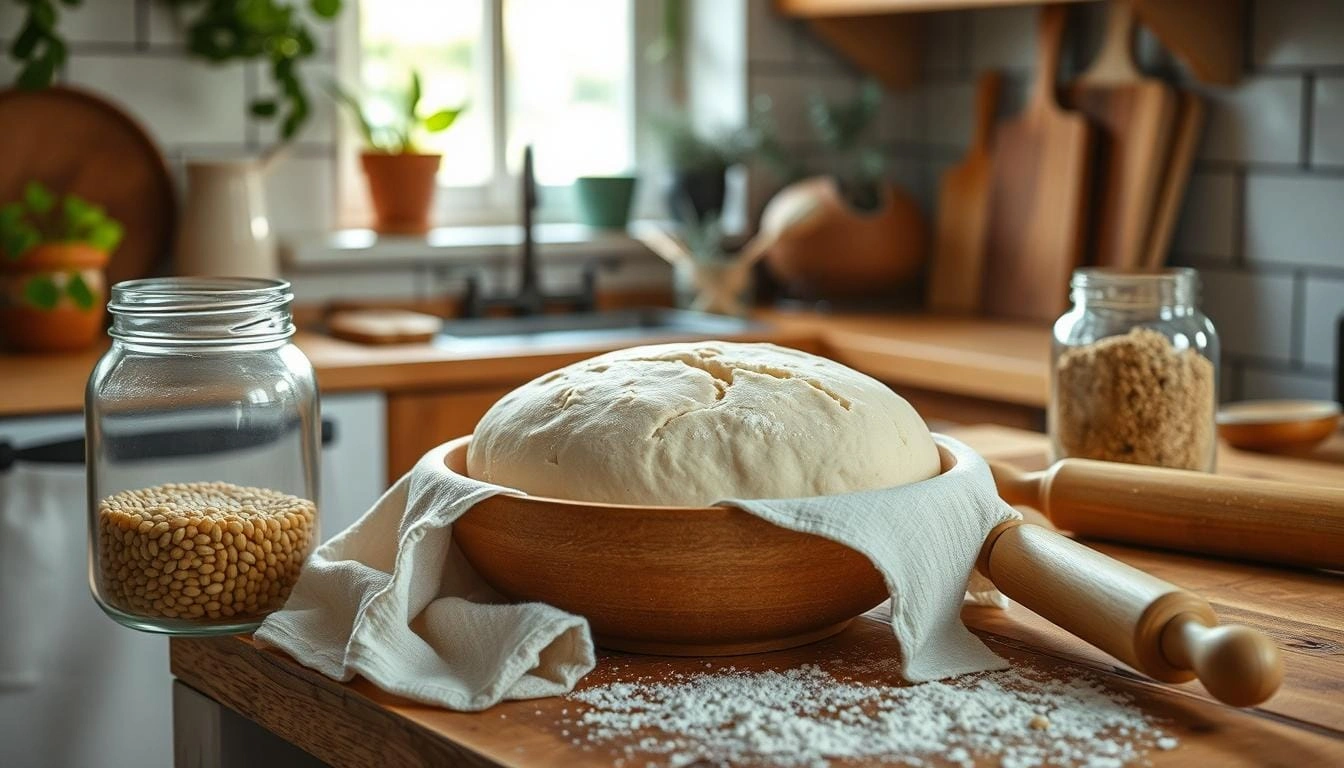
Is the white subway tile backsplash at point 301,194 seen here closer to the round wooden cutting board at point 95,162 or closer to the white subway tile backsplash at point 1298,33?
the round wooden cutting board at point 95,162

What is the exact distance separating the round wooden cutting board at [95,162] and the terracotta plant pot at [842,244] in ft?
3.56

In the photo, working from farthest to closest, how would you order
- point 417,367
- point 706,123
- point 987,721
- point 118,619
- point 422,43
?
point 706,123 → point 422,43 → point 417,367 → point 118,619 → point 987,721

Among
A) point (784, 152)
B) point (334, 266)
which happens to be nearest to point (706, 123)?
point (784, 152)

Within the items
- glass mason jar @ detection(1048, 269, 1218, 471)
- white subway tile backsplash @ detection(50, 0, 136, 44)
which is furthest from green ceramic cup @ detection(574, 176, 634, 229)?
glass mason jar @ detection(1048, 269, 1218, 471)

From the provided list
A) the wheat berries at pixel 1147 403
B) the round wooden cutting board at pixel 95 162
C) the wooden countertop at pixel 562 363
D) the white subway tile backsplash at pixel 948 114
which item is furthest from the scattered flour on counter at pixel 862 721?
the white subway tile backsplash at pixel 948 114

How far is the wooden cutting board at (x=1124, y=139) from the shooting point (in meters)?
2.50

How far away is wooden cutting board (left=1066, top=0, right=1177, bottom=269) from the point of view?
2498 mm

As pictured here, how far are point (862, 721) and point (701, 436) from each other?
0.60 ft

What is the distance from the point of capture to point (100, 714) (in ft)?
6.47

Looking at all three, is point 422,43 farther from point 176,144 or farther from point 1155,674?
point 1155,674

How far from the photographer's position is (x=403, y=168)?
8.90 ft

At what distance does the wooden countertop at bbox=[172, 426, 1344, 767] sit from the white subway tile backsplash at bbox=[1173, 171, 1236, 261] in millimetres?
1541

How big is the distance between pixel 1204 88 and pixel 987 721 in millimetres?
1984

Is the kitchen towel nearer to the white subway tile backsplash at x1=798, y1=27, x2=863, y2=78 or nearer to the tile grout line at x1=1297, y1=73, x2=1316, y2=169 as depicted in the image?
the tile grout line at x1=1297, y1=73, x2=1316, y2=169
